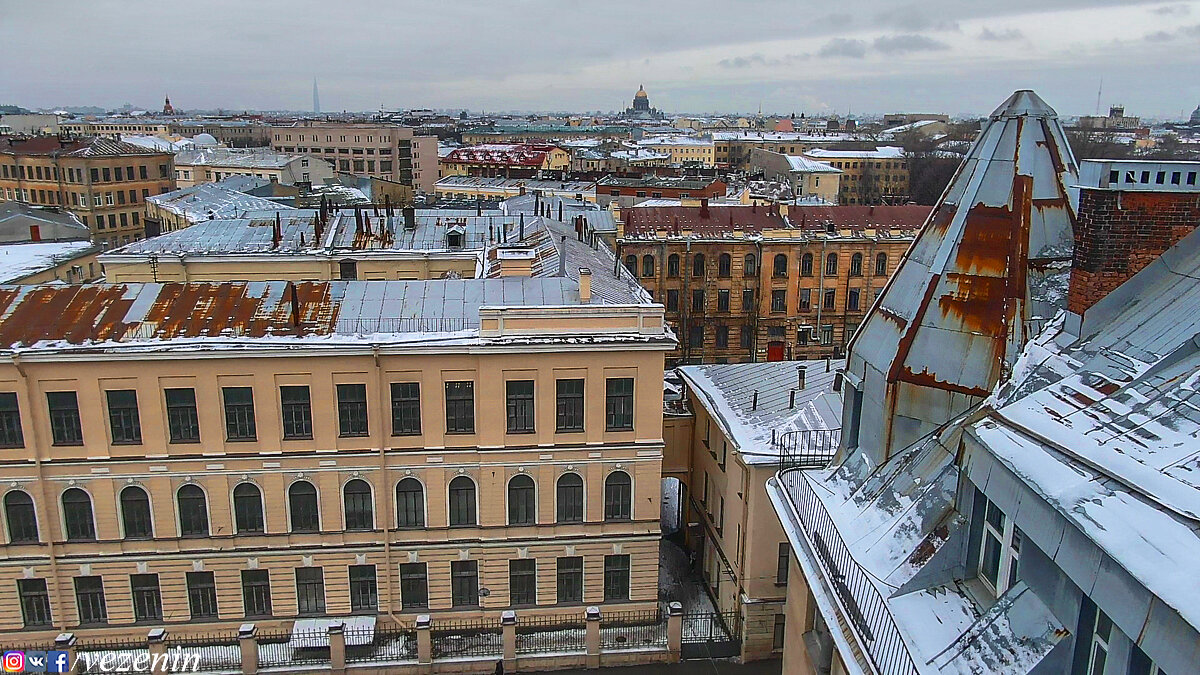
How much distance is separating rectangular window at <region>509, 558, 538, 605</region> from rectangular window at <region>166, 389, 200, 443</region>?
9.81m

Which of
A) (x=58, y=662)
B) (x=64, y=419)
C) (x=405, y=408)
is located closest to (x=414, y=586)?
(x=405, y=408)

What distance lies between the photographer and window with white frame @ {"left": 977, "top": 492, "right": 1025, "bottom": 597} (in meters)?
10.3

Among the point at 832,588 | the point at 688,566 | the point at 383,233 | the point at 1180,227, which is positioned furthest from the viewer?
the point at 383,233

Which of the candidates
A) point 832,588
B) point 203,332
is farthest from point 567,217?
point 832,588

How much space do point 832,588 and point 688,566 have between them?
17.9 m

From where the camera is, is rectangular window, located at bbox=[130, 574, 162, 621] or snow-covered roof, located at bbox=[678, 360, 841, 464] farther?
rectangular window, located at bbox=[130, 574, 162, 621]

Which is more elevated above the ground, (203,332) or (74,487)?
(203,332)

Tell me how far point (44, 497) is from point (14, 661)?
491cm

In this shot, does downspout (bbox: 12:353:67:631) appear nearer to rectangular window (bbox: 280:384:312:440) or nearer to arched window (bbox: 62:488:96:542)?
arched window (bbox: 62:488:96:542)

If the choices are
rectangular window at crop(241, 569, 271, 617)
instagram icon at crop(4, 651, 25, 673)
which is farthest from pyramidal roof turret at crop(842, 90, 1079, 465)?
instagram icon at crop(4, 651, 25, 673)

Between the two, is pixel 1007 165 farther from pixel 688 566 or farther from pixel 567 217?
pixel 567 217

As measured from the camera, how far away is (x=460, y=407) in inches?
956

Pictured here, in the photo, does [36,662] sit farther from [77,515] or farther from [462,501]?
[462,501]

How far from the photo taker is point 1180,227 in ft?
37.8
